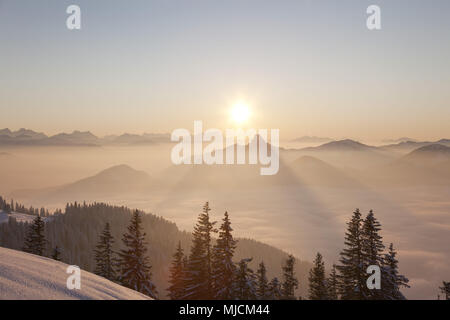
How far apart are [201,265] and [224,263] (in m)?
2.87

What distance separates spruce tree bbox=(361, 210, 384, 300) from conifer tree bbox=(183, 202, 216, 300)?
1150 centimetres

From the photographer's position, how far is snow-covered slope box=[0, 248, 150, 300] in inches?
236

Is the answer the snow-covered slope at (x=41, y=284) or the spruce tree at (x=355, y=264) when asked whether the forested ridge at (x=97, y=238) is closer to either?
the spruce tree at (x=355, y=264)

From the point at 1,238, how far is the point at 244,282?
5883 inches

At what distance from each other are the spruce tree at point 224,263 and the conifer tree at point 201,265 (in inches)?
31.0

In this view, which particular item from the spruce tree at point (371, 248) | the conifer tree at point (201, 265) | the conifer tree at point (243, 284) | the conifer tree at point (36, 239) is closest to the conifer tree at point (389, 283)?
the spruce tree at point (371, 248)

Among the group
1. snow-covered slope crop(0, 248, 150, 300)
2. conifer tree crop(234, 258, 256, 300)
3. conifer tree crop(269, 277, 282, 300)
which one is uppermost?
snow-covered slope crop(0, 248, 150, 300)

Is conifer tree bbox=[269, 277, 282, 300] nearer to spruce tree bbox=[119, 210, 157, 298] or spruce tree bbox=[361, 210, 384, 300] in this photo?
spruce tree bbox=[361, 210, 384, 300]

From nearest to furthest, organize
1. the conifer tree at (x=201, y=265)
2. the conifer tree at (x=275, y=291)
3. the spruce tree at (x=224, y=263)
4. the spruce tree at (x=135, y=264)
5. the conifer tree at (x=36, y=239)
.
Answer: the spruce tree at (x=224, y=263) < the conifer tree at (x=201, y=265) < the spruce tree at (x=135, y=264) < the conifer tree at (x=275, y=291) < the conifer tree at (x=36, y=239)

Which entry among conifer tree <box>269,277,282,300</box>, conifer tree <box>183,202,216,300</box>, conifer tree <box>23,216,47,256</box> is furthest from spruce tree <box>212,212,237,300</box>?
conifer tree <box>23,216,47,256</box>

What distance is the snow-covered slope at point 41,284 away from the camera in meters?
6.00
